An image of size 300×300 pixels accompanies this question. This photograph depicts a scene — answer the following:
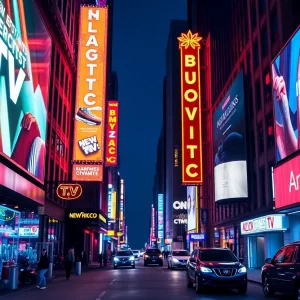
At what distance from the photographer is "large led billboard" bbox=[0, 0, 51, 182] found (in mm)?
23828

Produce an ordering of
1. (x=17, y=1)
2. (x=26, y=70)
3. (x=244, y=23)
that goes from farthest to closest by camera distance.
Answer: (x=244, y=23)
(x=26, y=70)
(x=17, y=1)

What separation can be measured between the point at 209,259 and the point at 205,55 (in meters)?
56.2

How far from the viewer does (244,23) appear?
47156mm

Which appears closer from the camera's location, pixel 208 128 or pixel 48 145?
pixel 48 145

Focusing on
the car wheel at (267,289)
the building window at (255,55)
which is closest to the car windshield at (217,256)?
the car wheel at (267,289)

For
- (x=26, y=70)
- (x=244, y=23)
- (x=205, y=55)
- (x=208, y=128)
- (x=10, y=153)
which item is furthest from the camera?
(x=205, y=55)

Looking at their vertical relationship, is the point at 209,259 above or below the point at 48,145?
below

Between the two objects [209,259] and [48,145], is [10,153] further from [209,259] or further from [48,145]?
[48,145]

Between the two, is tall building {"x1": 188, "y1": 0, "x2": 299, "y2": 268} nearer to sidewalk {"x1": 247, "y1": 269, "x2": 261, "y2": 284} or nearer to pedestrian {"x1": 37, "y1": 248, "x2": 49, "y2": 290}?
sidewalk {"x1": 247, "y1": 269, "x2": 261, "y2": 284}

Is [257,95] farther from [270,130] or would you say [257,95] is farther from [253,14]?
[253,14]

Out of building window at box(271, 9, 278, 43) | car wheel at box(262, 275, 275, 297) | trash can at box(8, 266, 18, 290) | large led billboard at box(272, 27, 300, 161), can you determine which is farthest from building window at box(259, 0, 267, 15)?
trash can at box(8, 266, 18, 290)

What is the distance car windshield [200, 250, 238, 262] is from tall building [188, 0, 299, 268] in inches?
517

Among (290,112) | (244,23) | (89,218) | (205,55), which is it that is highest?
(205,55)

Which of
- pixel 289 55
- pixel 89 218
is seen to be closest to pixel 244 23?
pixel 289 55
